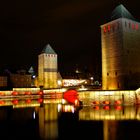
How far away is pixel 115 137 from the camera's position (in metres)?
13.5

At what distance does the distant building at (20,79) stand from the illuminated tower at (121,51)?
4220 centimetres

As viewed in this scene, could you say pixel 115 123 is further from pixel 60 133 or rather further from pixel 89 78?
pixel 89 78

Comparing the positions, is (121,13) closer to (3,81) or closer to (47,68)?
(47,68)

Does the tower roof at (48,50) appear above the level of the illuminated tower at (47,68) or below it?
above

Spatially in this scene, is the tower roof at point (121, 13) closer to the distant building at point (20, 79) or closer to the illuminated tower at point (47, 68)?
the illuminated tower at point (47, 68)

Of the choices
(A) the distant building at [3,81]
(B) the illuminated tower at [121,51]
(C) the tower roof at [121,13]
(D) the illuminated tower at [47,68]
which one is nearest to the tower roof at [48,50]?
(D) the illuminated tower at [47,68]

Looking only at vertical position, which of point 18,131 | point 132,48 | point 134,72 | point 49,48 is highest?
point 49,48

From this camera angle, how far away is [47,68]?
232ft

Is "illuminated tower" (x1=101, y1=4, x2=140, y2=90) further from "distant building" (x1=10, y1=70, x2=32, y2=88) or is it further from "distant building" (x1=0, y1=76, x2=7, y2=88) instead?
"distant building" (x1=10, y1=70, x2=32, y2=88)

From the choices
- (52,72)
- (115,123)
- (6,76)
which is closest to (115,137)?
(115,123)

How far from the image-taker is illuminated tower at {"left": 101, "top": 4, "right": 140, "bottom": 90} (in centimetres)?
3759

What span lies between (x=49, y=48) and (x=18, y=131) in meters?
57.6

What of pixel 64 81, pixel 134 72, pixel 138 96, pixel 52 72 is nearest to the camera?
pixel 138 96

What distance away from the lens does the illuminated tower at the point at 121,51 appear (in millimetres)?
37594
